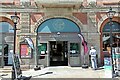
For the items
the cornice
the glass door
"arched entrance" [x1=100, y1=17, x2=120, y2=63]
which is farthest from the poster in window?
"arched entrance" [x1=100, y1=17, x2=120, y2=63]

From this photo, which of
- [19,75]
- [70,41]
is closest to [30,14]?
[70,41]

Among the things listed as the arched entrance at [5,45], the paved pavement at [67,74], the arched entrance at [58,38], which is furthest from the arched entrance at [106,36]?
the arched entrance at [5,45]

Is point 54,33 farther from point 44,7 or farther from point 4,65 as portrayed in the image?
point 4,65

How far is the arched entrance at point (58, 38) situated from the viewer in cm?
1988

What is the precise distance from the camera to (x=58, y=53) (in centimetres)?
2048

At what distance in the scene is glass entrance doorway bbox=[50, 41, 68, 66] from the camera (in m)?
20.2

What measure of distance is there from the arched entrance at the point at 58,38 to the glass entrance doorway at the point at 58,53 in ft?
0.29

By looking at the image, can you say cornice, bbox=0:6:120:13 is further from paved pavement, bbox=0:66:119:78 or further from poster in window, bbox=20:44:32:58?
paved pavement, bbox=0:66:119:78

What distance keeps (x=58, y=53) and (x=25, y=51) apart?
9.15 ft

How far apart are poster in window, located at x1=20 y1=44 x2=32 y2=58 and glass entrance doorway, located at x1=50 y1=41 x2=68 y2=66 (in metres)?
1.87

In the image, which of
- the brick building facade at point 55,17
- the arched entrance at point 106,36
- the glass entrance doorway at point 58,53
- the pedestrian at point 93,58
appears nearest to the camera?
the pedestrian at point 93,58

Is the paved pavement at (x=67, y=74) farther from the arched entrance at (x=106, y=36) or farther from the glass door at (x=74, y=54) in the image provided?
the arched entrance at (x=106, y=36)

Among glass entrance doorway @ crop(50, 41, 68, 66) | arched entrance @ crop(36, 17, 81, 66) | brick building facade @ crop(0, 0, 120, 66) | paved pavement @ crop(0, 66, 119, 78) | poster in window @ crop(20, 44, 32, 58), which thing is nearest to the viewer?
paved pavement @ crop(0, 66, 119, 78)

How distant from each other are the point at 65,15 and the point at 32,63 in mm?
4687
